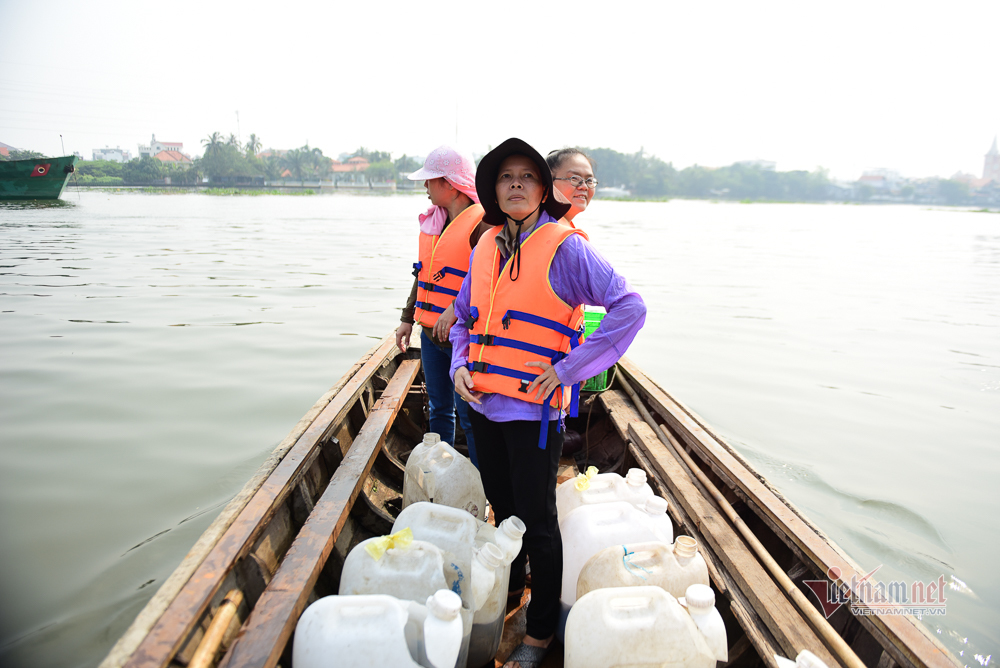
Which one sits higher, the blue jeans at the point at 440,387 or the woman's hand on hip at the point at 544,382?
the woman's hand on hip at the point at 544,382

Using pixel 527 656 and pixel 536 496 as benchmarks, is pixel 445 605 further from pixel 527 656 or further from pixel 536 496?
pixel 527 656

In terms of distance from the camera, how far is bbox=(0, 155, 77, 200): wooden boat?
1126 inches

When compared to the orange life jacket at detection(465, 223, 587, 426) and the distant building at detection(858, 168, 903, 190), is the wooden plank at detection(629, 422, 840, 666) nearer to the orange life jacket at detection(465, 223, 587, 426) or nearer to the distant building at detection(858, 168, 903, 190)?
the orange life jacket at detection(465, 223, 587, 426)

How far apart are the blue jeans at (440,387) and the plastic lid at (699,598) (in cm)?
137

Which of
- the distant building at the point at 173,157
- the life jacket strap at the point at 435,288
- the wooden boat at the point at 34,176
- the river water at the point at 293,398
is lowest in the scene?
the river water at the point at 293,398

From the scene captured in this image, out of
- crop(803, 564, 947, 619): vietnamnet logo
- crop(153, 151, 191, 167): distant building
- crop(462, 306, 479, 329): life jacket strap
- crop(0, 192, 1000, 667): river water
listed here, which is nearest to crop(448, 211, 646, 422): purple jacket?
crop(462, 306, 479, 329): life jacket strap

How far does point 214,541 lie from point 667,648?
1.56m

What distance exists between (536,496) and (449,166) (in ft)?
5.45

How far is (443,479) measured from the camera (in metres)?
2.46

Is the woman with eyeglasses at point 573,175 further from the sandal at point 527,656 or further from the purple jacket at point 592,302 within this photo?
the sandal at point 527,656

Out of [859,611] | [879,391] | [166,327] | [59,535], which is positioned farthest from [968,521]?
[166,327]

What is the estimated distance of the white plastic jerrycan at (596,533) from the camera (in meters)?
2.17

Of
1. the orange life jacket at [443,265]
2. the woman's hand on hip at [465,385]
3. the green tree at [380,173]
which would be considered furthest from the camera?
the green tree at [380,173]

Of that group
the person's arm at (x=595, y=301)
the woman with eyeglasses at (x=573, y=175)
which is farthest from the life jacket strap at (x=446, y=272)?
the person's arm at (x=595, y=301)
